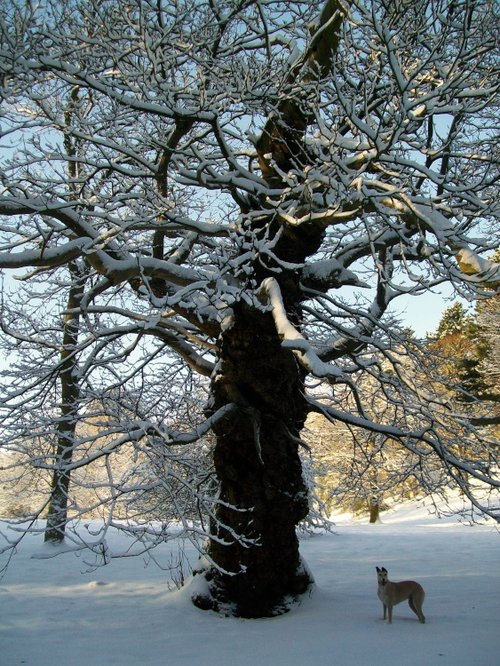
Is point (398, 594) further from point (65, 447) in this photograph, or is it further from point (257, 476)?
point (65, 447)

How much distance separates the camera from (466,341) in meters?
23.7

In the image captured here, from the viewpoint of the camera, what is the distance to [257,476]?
612cm

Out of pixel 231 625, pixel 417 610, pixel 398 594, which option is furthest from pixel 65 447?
pixel 417 610

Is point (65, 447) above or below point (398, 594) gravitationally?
above

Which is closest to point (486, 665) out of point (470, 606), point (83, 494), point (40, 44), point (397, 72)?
point (470, 606)

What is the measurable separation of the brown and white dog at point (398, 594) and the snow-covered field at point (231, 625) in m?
0.15

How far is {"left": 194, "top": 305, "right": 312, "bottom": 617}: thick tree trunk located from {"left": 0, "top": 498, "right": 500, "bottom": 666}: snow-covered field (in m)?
0.31

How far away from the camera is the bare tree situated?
4703mm

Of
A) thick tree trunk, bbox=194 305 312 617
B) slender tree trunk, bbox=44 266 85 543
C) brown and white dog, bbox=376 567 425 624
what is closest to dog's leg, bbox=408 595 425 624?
brown and white dog, bbox=376 567 425 624

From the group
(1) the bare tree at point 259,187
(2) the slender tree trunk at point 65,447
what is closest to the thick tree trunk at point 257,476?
(1) the bare tree at point 259,187

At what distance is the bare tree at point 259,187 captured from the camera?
4703 millimetres

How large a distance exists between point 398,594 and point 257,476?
1.86m

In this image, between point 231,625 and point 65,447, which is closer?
point 65,447

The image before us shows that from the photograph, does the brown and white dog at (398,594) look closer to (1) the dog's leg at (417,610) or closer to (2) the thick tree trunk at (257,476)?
(1) the dog's leg at (417,610)
